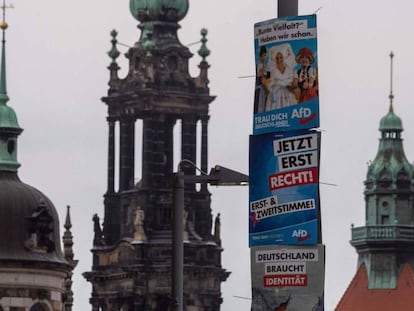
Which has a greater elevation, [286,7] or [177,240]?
[286,7]

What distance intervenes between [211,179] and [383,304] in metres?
148

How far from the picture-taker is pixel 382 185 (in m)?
193

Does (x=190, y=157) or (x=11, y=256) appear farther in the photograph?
(x=190, y=157)

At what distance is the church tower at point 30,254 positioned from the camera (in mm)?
112562

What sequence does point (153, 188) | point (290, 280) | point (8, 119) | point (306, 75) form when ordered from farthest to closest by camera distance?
point (153, 188) < point (8, 119) < point (306, 75) < point (290, 280)

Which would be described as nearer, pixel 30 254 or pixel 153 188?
pixel 30 254

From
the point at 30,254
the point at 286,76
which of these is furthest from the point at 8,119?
the point at 286,76

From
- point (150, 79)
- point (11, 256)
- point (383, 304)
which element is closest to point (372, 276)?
point (383, 304)

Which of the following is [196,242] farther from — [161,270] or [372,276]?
[372,276]

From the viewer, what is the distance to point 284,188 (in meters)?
40.1

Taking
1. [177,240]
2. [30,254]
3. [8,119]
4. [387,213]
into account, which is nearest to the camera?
[177,240]

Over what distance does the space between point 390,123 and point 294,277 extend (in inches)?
6092

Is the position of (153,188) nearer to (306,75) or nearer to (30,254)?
(30,254)

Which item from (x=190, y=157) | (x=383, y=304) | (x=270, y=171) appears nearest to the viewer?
(x=270, y=171)
